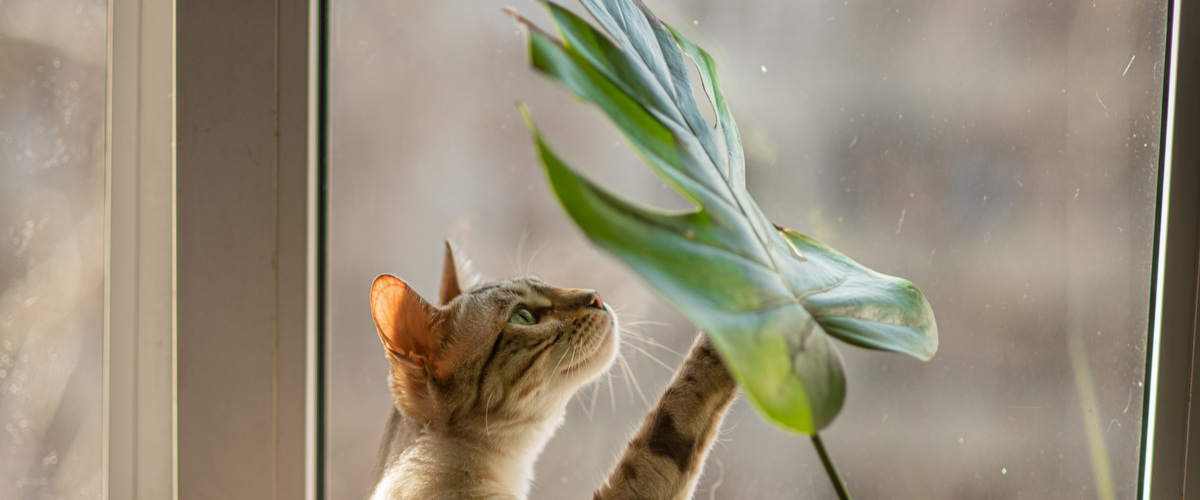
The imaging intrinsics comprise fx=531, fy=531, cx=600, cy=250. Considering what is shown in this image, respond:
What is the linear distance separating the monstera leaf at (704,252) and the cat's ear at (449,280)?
1.46 ft

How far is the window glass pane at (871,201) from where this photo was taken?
2.32ft

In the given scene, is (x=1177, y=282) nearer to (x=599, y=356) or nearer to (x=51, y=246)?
(x=599, y=356)

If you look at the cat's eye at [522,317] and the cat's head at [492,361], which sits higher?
the cat's eye at [522,317]

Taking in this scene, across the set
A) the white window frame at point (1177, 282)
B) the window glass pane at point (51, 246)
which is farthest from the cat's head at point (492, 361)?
the white window frame at point (1177, 282)

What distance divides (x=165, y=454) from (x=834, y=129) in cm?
101

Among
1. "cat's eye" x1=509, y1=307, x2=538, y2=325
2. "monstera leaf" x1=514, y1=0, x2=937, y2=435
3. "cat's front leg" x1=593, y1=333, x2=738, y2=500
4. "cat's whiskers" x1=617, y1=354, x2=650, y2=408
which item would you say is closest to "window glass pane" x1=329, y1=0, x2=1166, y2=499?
"cat's whiskers" x1=617, y1=354, x2=650, y2=408

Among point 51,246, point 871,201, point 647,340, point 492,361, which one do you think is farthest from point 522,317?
point 51,246

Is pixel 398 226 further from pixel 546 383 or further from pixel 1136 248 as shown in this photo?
pixel 1136 248

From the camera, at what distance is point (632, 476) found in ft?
1.61

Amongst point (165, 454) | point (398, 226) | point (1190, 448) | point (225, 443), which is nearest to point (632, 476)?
point (398, 226)

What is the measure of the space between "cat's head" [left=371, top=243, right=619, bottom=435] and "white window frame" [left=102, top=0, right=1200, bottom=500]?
213 mm

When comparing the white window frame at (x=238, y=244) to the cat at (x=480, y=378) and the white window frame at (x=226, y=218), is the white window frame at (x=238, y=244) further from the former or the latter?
the cat at (x=480, y=378)

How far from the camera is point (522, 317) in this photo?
25.1 inches

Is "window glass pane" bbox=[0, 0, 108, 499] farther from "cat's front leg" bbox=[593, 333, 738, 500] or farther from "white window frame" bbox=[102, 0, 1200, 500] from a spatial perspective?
"cat's front leg" bbox=[593, 333, 738, 500]
